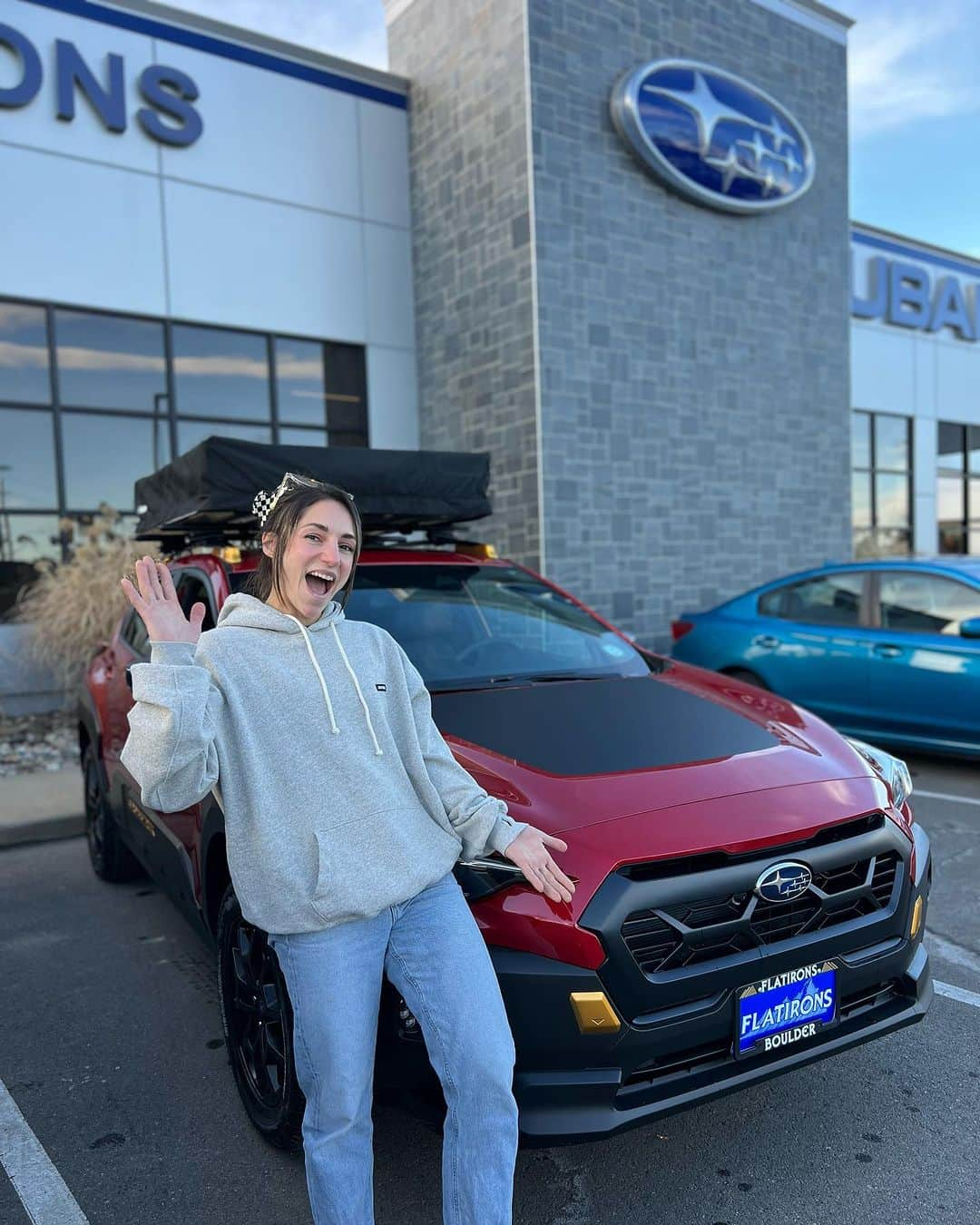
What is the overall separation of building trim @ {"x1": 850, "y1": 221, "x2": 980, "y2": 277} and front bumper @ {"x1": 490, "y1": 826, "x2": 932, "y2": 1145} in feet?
50.1

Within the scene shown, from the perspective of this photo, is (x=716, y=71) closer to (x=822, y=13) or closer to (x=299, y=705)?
(x=822, y=13)

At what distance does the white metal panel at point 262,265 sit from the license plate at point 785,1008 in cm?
949

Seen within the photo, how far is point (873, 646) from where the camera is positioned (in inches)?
251

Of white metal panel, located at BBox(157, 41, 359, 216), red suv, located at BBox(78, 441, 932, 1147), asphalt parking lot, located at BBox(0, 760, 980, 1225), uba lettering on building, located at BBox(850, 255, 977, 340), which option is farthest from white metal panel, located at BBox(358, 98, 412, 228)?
asphalt parking lot, located at BBox(0, 760, 980, 1225)

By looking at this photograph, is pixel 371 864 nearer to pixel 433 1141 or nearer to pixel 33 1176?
pixel 433 1141

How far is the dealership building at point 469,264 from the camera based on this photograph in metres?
9.47

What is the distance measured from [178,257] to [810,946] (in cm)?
967

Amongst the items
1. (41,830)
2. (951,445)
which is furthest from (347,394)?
(951,445)

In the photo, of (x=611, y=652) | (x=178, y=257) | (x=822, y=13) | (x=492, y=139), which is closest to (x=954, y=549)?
(x=822, y=13)

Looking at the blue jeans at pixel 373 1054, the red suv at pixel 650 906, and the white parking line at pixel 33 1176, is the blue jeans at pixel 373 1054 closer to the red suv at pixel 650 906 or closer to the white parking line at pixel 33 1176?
the red suv at pixel 650 906

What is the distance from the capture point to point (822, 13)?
11977mm

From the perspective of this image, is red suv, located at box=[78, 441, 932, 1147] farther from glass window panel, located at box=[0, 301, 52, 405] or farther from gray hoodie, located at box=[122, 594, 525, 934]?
glass window panel, located at box=[0, 301, 52, 405]

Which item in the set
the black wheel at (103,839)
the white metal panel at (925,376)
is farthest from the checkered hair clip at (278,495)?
the white metal panel at (925,376)

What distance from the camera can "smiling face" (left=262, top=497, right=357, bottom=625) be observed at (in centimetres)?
207
